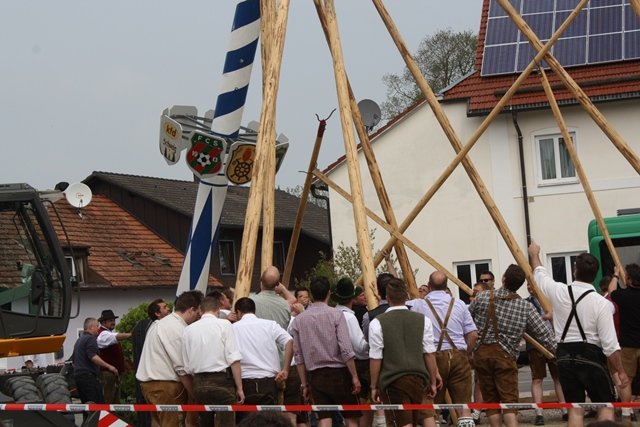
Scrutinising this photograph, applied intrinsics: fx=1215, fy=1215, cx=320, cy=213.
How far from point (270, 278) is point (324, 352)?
0.93 m

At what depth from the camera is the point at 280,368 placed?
10.2 meters

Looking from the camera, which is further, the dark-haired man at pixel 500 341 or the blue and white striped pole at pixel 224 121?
the blue and white striped pole at pixel 224 121

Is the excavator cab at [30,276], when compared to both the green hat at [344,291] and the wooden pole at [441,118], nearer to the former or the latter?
the green hat at [344,291]

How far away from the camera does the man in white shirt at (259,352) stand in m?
10.0

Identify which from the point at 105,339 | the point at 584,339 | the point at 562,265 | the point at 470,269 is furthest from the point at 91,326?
the point at 562,265

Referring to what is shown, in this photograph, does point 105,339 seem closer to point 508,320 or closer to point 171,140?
point 171,140

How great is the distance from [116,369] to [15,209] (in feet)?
15.6

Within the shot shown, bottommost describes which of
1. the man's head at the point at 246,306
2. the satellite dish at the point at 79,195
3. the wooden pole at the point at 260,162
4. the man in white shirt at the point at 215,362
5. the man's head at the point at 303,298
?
the man in white shirt at the point at 215,362

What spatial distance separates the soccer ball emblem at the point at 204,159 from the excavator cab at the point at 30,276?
120 inches

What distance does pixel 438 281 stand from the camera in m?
11.0

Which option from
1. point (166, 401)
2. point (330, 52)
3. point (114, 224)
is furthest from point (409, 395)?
point (114, 224)

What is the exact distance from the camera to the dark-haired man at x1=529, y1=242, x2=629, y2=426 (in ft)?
31.7

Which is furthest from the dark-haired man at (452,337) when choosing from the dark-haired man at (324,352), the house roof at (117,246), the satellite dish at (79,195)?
the house roof at (117,246)

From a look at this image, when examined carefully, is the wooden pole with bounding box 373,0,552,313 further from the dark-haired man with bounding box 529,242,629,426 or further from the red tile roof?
the red tile roof
